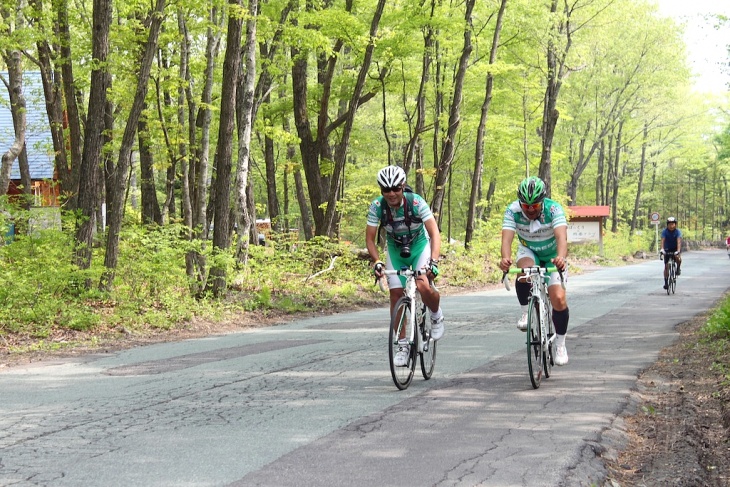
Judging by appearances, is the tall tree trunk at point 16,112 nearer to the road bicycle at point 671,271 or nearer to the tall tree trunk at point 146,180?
the tall tree trunk at point 146,180

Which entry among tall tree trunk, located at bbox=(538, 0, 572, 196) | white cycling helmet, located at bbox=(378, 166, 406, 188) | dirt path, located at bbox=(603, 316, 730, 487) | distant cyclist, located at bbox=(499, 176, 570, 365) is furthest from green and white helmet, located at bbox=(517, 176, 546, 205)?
tall tree trunk, located at bbox=(538, 0, 572, 196)

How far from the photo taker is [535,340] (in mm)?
8219

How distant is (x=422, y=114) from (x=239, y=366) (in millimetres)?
21630

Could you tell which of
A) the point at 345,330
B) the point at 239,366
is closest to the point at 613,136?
the point at 345,330

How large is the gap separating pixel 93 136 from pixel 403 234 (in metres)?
8.92

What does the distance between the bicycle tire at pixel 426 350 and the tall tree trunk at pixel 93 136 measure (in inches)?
330

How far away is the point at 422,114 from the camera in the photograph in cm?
2970

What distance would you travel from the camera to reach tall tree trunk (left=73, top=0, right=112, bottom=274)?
1486 centimetres

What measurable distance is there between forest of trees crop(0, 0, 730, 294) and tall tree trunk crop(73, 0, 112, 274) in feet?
0.12

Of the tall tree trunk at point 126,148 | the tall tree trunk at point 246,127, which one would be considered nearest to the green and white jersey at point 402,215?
the tall tree trunk at point 126,148

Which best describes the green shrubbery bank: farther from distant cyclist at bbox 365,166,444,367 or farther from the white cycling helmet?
the white cycling helmet

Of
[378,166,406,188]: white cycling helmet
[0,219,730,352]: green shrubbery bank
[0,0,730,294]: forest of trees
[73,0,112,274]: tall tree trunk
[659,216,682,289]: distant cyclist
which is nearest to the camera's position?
[378,166,406,188]: white cycling helmet

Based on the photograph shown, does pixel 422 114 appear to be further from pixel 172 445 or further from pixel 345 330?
pixel 172 445

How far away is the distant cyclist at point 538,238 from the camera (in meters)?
8.25
